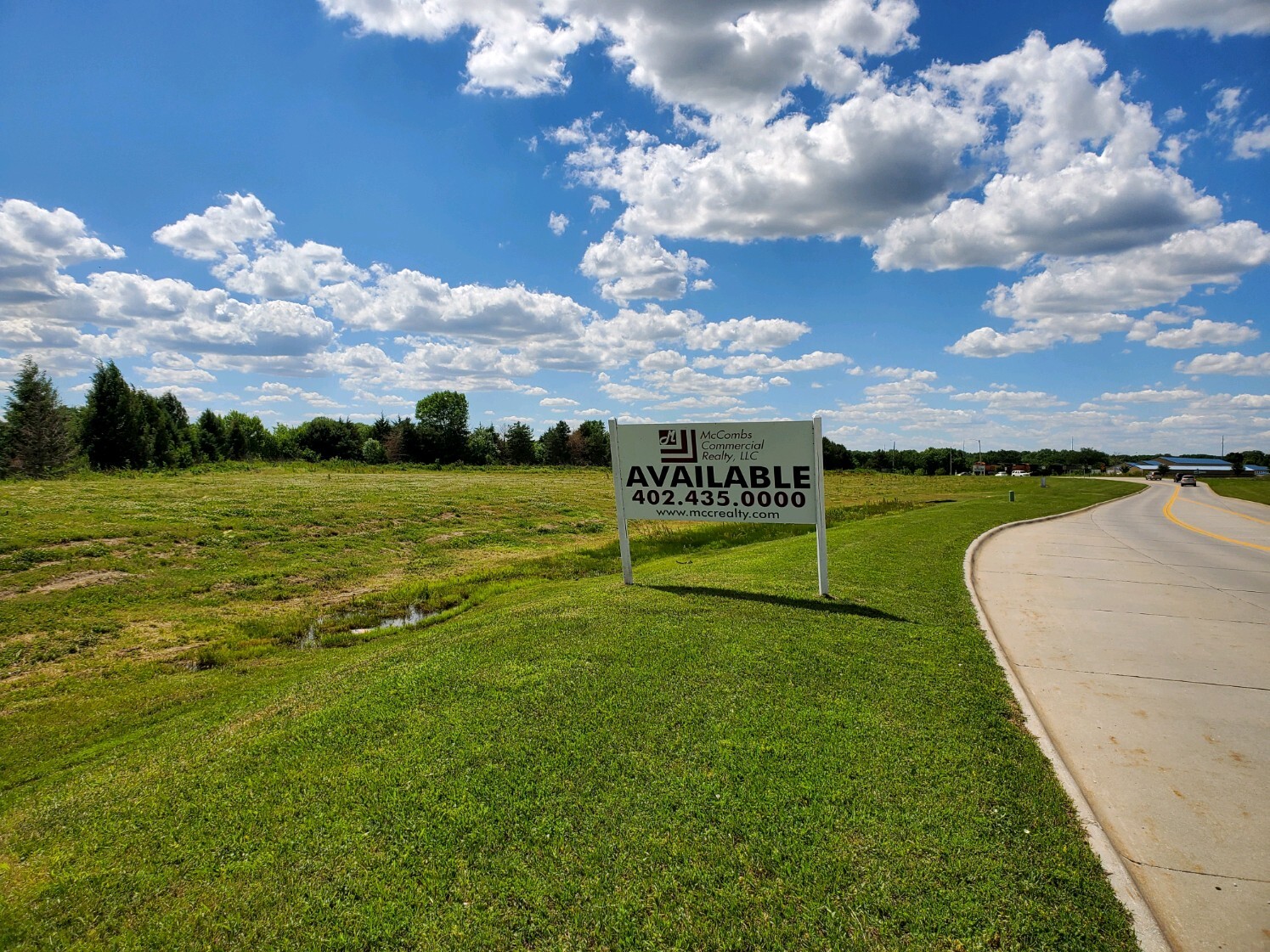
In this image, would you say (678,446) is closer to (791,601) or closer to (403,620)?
(791,601)

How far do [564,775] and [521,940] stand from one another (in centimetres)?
138

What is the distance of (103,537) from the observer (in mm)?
A: 16812

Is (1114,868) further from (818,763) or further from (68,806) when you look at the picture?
(68,806)

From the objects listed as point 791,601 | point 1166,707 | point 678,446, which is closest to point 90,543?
point 678,446

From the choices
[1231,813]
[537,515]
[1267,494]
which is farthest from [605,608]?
[1267,494]

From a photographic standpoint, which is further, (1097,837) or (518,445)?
(518,445)

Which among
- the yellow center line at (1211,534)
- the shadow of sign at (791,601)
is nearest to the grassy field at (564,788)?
the shadow of sign at (791,601)

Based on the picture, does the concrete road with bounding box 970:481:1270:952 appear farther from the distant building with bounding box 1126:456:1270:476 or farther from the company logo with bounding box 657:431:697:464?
the distant building with bounding box 1126:456:1270:476

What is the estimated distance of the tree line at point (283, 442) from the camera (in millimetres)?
46438

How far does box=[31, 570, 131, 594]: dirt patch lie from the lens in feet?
43.7

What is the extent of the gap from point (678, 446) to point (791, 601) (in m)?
3.20

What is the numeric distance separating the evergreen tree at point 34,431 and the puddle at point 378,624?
154 feet

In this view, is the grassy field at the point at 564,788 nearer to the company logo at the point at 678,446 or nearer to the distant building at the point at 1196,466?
the company logo at the point at 678,446

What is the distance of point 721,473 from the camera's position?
10.3m
